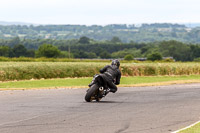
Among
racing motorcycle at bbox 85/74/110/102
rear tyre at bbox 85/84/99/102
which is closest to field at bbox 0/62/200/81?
racing motorcycle at bbox 85/74/110/102

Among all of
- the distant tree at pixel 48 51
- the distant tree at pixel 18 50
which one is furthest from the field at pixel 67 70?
the distant tree at pixel 18 50

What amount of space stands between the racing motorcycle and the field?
19.3 meters

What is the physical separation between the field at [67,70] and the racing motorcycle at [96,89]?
63.4 feet

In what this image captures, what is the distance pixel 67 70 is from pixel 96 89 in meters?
24.6

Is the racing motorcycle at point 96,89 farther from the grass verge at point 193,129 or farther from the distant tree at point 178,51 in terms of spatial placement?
the distant tree at point 178,51

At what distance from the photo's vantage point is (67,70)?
139 ft

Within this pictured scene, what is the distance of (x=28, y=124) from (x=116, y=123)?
2.31 meters

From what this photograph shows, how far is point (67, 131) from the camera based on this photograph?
11.2 meters

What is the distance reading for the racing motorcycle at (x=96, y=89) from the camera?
17995 millimetres

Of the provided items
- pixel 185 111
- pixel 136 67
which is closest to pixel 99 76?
pixel 185 111

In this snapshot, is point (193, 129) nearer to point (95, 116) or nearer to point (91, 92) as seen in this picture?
point (95, 116)

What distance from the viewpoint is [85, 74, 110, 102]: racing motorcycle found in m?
18.0

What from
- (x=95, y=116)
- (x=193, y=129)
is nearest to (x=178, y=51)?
(x=95, y=116)

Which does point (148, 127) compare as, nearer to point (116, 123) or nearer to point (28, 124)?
point (116, 123)
